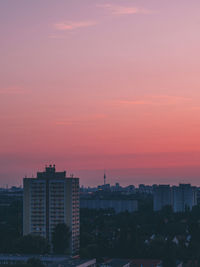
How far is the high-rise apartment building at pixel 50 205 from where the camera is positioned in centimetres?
3284

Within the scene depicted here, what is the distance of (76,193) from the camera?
3397 centimetres

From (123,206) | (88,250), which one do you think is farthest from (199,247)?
(123,206)

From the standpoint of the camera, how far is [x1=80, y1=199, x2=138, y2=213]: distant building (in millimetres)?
69500

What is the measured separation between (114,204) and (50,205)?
132 feet

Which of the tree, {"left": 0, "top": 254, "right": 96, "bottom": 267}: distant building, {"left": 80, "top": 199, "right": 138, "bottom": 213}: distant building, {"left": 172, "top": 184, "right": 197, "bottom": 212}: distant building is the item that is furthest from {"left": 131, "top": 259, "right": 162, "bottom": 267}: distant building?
{"left": 172, "top": 184, "right": 197, "bottom": 212}: distant building

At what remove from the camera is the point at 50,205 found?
3322cm

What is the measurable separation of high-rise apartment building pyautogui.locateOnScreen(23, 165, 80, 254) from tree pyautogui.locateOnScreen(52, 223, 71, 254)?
1.00m

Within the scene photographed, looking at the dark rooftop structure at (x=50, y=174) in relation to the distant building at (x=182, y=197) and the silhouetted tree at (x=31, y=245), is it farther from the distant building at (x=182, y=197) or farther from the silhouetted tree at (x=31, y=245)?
the distant building at (x=182, y=197)

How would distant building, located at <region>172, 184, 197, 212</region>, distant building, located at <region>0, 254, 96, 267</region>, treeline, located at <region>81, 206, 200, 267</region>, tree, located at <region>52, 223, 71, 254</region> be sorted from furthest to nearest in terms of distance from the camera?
distant building, located at <region>172, 184, 197, 212</region> < tree, located at <region>52, 223, 71, 254</region> < treeline, located at <region>81, 206, 200, 267</region> < distant building, located at <region>0, 254, 96, 267</region>

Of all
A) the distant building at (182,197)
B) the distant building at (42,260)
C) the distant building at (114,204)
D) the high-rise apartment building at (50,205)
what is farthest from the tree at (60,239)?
the distant building at (182,197)

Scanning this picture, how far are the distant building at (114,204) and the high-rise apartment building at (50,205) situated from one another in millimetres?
34893

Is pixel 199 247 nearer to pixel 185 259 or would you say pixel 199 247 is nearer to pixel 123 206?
pixel 185 259

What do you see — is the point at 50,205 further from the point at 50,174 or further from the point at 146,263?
the point at 146,263

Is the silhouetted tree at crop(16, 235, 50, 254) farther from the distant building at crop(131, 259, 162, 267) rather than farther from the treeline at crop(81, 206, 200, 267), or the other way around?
the distant building at crop(131, 259, 162, 267)
